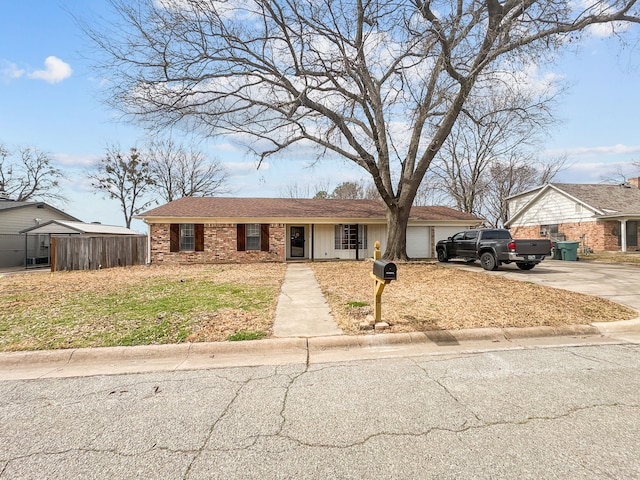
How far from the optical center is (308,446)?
2338mm

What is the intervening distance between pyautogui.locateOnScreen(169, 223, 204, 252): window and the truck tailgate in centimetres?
1508

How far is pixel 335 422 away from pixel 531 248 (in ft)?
39.9

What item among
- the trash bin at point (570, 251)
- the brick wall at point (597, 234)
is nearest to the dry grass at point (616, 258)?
the trash bin at point (570, 251)

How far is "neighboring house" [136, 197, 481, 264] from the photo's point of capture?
17.2 metres

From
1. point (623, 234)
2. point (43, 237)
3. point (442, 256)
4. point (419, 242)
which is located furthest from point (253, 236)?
point (623, 234)

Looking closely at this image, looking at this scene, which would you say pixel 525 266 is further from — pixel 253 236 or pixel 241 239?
pixel 241 239

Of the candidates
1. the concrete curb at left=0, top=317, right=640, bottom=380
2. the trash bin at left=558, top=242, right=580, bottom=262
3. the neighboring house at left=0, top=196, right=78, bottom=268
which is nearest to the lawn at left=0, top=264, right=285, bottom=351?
the concrete curb at left=0, top=317, right=640, bottom=380

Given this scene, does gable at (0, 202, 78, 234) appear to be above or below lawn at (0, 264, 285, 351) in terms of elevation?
above

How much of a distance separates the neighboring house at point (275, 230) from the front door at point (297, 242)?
6 cm

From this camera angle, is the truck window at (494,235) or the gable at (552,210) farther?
the gable at (552,210)

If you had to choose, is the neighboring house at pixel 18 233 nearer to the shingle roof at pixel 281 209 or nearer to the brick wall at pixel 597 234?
the shingle roof at pixel 281 209

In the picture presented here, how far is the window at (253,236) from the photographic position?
694 inches

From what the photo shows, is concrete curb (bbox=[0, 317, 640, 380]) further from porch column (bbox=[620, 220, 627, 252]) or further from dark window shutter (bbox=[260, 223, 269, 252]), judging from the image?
porch column (bbox=[620, 220, 627, 252])

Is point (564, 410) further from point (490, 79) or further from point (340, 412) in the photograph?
point (490, 79)
